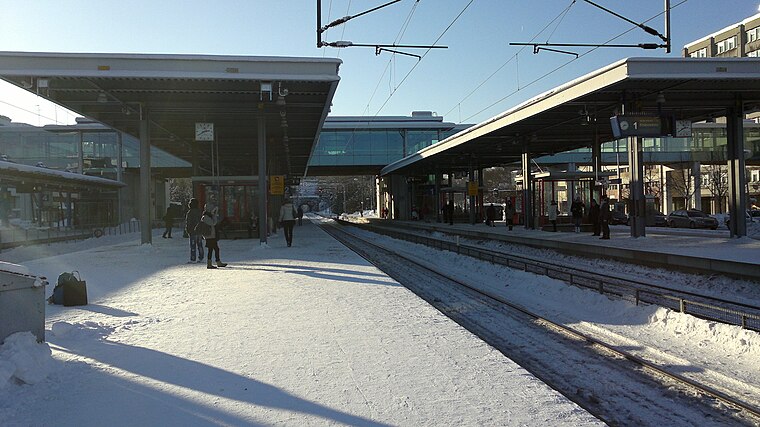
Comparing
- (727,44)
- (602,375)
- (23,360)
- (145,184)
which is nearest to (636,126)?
(602,375)

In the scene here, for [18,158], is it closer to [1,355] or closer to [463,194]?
[463,194]

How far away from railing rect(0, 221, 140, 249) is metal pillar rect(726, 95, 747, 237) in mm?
28374

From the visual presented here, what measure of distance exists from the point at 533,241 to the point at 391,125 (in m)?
38.7

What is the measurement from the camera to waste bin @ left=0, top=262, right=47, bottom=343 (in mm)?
5730

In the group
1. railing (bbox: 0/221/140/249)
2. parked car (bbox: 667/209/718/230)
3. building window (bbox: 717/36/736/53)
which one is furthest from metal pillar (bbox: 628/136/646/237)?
building window (bbox: 717/36/736/53)

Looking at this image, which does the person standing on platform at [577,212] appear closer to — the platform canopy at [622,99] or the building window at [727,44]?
the platform canopy at [622,99]

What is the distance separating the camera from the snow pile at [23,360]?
5.07 meters

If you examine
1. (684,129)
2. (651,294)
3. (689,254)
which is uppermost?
(684,129)

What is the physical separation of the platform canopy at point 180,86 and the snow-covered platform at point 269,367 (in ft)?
31.5

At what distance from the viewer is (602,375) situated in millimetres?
6727

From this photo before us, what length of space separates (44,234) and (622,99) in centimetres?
2922

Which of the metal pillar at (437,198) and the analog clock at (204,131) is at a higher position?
the analog clock at (204,131)

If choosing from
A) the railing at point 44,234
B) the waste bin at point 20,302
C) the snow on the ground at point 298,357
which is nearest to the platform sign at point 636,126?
the snow on the ground at point 298,357

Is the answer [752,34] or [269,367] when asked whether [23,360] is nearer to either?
[269,367]
